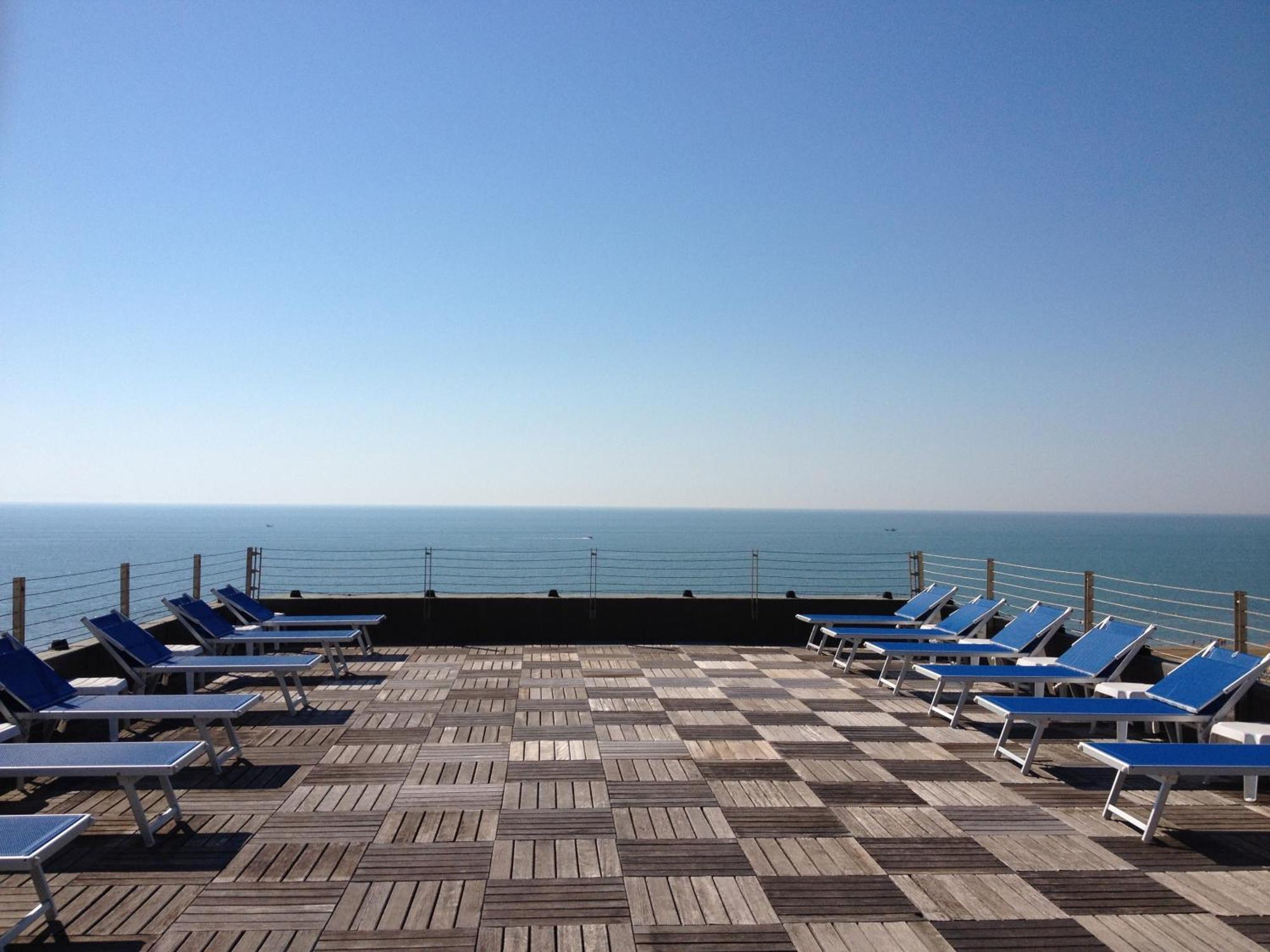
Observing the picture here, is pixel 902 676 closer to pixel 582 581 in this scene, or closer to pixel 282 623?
pixel 282 623

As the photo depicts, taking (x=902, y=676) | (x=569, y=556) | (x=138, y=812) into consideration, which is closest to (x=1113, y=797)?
(x=902, y=676)

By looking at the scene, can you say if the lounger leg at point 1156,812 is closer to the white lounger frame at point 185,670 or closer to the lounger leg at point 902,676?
the lounger leg at point 902,676

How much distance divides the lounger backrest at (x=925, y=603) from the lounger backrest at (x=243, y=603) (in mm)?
6853

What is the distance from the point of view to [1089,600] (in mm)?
8617

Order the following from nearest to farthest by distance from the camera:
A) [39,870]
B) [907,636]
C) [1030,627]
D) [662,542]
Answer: [39,870] → [1030,627] → [907,636] → [662,542]

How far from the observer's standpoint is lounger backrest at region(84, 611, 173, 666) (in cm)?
663

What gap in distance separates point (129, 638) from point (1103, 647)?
744cm

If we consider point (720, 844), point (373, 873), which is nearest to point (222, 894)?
point (373, 873)

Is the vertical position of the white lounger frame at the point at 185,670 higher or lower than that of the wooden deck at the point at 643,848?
higher

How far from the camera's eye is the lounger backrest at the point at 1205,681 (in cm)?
544

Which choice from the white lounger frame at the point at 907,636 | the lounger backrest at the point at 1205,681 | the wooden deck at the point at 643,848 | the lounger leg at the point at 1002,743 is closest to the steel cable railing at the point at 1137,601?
the lounger backrest at the point at 1205,681

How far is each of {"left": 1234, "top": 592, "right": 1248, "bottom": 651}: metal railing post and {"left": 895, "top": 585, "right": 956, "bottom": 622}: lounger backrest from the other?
10.6ft

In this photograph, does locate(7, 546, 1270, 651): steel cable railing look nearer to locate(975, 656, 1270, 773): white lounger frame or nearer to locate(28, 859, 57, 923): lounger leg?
locate(975, 656, 1270, 773): white lounger frame

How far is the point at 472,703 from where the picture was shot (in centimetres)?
701
